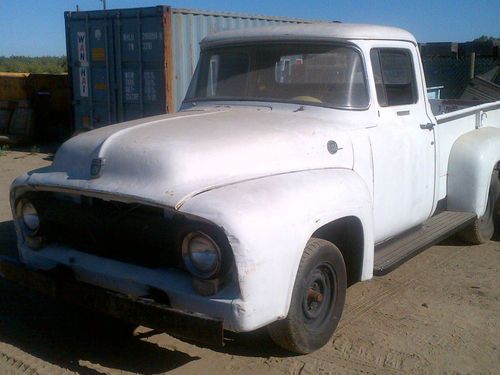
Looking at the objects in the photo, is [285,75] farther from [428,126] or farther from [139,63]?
[139,63]

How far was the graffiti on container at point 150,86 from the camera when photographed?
11343 mm

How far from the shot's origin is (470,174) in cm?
554

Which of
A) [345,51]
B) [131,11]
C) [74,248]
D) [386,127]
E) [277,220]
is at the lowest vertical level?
[74,248]

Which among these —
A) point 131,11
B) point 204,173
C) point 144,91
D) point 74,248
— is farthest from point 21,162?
point 204,173

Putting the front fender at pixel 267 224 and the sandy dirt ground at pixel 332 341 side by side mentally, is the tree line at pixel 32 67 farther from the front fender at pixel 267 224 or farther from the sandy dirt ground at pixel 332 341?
the front fender at pixel 267 224

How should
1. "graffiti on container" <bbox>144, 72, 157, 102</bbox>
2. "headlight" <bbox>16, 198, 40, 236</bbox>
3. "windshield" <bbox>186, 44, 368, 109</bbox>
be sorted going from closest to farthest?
"headlight" <bbox>16, 198, 40, 236</bbox> → "windshield" <bbox>186, 44, 368, 109</bbox> → "graffiti on container" <bbox>144, 72, 157, 102</bbox>

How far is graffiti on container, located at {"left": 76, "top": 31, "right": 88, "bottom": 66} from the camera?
1223 cm

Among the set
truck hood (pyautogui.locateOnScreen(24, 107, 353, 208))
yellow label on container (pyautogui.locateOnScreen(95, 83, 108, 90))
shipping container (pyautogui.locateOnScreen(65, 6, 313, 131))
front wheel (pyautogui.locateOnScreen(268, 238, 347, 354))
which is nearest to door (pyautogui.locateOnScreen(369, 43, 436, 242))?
truck hood (pyautogui.locateOnScreen(24, 107, 353, 208))

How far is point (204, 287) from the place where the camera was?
3.11 meters

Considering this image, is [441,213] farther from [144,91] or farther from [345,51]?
[144,91]

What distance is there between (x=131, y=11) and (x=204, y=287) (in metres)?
9.28

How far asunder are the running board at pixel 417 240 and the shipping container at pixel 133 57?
6.69 metres

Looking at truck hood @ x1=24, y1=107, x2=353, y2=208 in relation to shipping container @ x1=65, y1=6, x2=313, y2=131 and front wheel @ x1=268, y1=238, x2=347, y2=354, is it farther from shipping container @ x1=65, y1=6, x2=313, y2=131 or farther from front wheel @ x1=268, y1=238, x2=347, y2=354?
shipping container @ x1=65, y1=6, x2=313, y2=131

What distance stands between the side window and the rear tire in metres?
1.65
